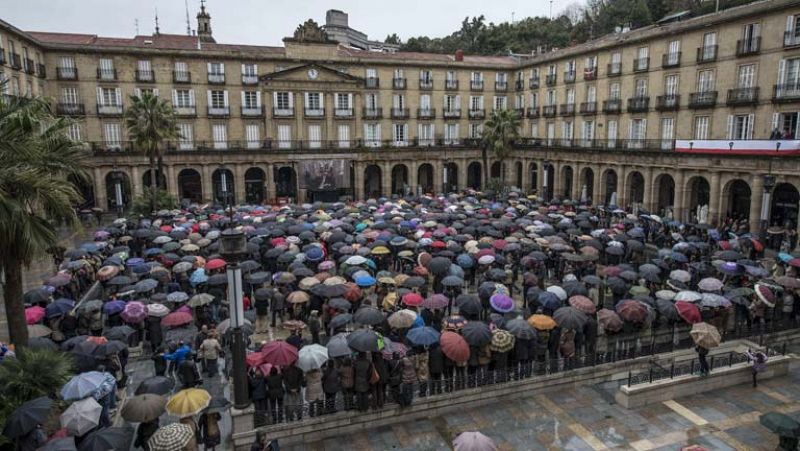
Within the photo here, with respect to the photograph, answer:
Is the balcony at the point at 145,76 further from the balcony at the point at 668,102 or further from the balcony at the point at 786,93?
the balcony at the point at 786,93

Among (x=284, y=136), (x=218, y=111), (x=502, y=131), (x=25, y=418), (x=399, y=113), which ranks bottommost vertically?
(x=25, y=418)

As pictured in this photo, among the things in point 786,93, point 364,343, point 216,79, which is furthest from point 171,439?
point 216,79

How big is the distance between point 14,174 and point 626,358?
1593 centimetres

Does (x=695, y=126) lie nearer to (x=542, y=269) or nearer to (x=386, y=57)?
(x=542, y=269)

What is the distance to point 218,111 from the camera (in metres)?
48.6

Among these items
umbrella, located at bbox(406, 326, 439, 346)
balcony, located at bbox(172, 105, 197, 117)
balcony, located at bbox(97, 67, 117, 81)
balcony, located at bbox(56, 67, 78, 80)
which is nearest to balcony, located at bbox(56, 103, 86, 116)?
balcony, located at bbox(56, 67, 78, 80)

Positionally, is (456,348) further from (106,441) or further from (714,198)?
(714,198)

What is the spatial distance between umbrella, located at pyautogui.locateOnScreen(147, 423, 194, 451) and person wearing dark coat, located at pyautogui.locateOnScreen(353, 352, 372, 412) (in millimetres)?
3856

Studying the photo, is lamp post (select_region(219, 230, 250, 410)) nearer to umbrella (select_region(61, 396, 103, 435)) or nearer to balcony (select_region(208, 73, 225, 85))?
umbrella (select_region(61, 396, 103, 435))

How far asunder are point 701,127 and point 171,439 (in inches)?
1507

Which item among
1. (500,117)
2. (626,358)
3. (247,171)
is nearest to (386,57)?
(500,117)

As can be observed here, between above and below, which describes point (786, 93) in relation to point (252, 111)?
below

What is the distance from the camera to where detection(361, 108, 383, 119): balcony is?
53.2m

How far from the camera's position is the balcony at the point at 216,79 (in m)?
48.3
